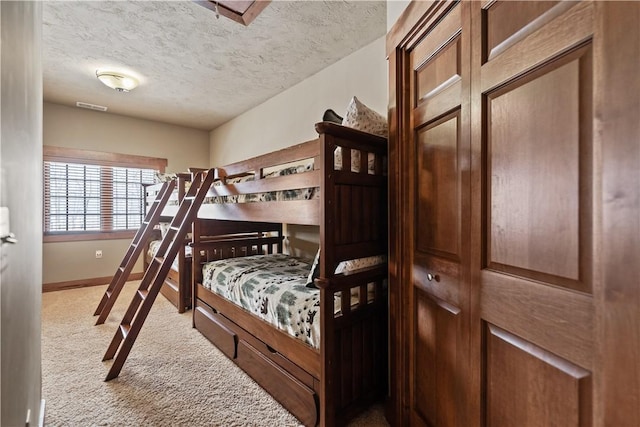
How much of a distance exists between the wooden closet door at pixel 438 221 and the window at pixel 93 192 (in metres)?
4.71

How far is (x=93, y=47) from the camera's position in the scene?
262 cm

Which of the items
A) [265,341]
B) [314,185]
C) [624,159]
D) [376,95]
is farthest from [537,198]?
[376,95]

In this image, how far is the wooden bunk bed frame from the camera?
1.48 m

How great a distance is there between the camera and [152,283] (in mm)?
2416

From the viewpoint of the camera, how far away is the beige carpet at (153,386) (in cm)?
163

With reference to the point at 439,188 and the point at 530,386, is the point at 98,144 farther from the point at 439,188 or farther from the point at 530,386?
the point at 530,386

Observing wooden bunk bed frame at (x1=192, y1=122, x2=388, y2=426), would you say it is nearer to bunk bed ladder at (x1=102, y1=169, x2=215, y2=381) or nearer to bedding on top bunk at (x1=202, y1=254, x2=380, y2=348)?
bedding on top bunk at (x1=202, y1=254, x2=380, y2=348)

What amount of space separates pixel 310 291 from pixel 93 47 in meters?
2.91

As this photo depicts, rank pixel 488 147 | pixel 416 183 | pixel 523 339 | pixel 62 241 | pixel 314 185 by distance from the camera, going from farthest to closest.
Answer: pixel 62 241, pixel 314 185, pixel 416 183, pixel 488 147, pixel 523 339

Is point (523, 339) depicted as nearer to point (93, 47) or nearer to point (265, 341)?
point (265, 341)

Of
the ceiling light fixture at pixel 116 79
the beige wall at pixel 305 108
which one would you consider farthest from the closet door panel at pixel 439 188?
the ceiling light fixture at pixel 116 79

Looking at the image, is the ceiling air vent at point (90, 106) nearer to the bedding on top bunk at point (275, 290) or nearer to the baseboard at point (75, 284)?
the baseboard at point (75, 284)

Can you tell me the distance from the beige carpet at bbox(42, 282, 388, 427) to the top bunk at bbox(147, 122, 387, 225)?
1.12 meters

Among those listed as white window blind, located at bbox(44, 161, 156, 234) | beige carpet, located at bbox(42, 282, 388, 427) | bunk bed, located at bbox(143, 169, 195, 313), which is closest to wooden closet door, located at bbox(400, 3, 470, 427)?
beige carpet, located at bbox(42, 282, 388, 427)
